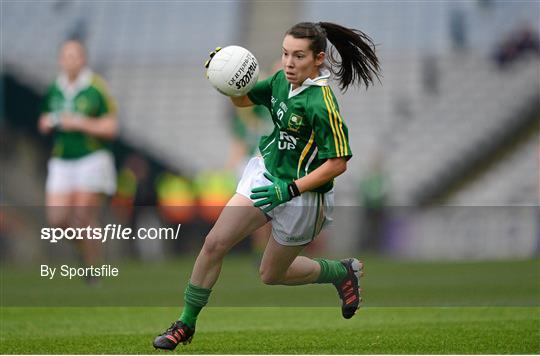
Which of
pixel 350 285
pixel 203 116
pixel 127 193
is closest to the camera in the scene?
pixel 350 285

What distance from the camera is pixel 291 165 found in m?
6.11

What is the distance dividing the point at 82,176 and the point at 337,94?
11145mm

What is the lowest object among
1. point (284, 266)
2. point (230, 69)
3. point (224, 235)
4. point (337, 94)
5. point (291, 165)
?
point (337, 94)

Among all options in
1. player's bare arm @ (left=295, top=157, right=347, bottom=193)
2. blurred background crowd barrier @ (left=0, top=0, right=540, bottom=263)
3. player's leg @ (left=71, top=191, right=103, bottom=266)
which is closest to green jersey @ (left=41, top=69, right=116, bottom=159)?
player's leg @ (left=71, top=191, right=103, bottom=266)

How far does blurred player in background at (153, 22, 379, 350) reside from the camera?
588 cm

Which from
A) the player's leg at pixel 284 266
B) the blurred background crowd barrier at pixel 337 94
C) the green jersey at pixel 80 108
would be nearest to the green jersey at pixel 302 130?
the player's leg at pixel 284 266

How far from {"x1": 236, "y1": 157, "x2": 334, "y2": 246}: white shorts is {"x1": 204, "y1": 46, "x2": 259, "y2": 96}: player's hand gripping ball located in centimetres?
47

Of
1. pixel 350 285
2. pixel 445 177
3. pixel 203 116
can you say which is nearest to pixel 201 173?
pixel 203 116

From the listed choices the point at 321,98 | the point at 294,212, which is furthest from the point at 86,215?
the point at 321,98

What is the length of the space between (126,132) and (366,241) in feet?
25.0

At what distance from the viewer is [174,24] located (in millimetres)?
26266

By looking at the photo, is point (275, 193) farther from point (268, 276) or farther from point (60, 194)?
point (60, 194)

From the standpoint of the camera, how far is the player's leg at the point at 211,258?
6.02 m

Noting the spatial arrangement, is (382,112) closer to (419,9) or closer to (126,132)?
(419,9)
